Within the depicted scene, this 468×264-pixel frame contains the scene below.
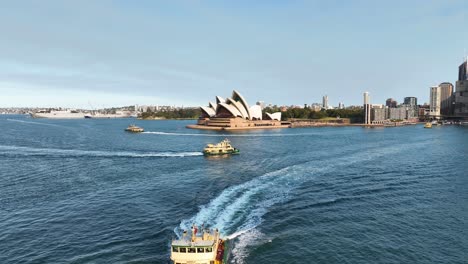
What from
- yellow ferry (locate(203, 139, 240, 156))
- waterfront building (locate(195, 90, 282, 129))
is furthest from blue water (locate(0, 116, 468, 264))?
waterfront building (locate(195, 90, 282, 129))

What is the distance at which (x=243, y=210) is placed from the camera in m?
26.0

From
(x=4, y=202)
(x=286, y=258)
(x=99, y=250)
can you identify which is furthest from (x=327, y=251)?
(x=4, y=202)

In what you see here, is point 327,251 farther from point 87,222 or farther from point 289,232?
point 87,222

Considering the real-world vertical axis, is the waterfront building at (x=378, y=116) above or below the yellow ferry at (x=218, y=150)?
above

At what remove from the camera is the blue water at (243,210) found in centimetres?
1929

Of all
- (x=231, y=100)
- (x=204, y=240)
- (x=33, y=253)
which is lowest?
(x=33, y=253)

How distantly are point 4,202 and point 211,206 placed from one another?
16.3 m

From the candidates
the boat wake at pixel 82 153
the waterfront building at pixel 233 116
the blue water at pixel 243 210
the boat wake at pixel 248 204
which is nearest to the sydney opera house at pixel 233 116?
the waterfront building at pixel 233 116

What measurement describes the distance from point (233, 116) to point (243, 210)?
4056 inches

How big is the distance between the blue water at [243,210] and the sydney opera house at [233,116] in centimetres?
8148

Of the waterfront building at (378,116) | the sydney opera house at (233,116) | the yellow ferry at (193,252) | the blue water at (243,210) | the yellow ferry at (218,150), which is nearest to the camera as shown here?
the yellow ferry at (193,252)

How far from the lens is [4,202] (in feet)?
91.1

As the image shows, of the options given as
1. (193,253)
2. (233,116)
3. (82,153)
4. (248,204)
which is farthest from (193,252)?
(233,116)

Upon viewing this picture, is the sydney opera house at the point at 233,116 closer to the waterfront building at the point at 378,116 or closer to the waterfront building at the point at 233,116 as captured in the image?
the waterfront building at the point at 233,116
